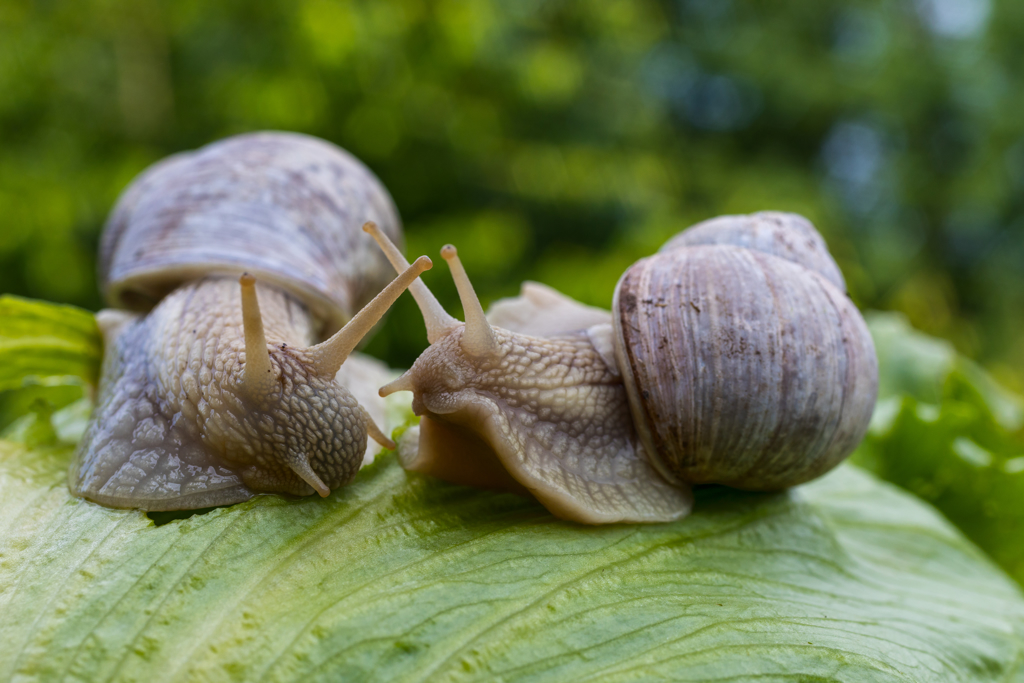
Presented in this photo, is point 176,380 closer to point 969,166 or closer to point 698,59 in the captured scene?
point 698,59

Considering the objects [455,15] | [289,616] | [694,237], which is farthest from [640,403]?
[455,15]

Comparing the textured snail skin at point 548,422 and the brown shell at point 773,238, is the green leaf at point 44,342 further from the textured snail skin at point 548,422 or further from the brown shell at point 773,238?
the brown shell at point 773,238

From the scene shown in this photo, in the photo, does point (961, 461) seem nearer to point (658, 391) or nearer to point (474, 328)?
point (658, 391)

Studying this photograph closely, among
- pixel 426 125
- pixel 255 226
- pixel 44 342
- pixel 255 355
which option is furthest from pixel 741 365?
pixel 426 125

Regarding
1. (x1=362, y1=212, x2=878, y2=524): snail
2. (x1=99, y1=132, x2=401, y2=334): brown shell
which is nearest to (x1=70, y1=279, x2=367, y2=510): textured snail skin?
(x1=362, y1=212, x2=878, y2=524): snail

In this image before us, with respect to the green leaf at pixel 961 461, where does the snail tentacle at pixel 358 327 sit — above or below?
above

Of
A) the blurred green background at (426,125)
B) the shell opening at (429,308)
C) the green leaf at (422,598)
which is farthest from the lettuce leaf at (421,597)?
the blurred green background at (426,125)
